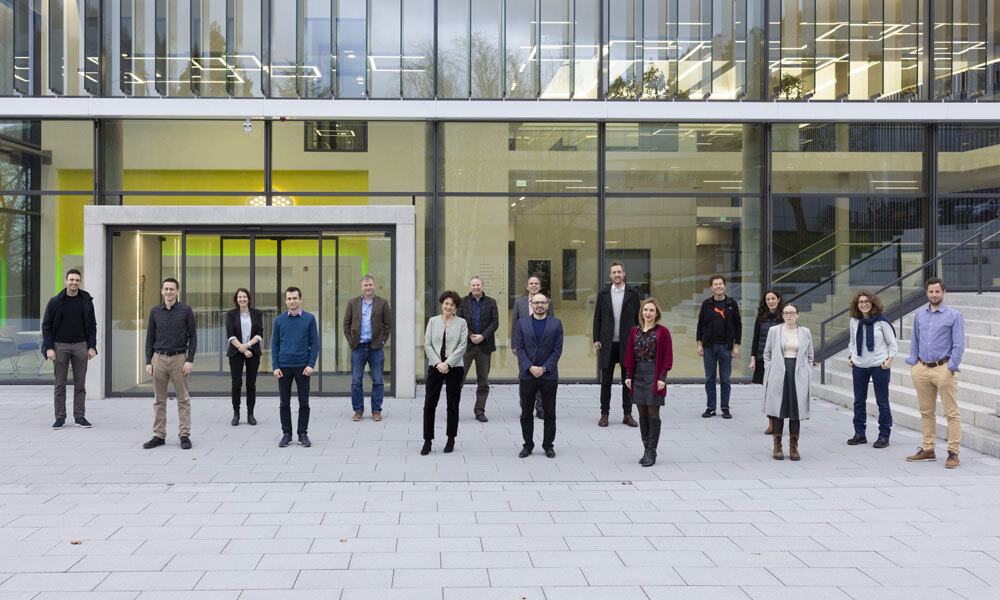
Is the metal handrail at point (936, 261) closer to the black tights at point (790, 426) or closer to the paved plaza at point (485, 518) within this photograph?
the paved plaza at point (485, 518)

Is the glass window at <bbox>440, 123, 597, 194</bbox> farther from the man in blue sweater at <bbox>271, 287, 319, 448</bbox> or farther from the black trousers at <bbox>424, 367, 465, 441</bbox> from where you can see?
the black trousers at <bbox>424, 367, 465, 441</bbox>

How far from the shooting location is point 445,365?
29.5 feet

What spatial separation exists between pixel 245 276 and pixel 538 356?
6.74 m

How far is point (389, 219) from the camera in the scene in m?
13.3

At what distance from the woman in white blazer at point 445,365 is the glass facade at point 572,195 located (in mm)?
5767

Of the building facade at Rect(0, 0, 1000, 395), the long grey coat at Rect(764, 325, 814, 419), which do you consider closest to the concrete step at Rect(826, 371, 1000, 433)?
the long grey coat at Rect(764, 325, 814, 419)

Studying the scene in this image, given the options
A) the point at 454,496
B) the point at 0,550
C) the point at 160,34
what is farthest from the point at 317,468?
the point at 160,34

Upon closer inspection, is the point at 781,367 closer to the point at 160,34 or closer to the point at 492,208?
the point at 492,208

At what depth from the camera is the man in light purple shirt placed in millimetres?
8641

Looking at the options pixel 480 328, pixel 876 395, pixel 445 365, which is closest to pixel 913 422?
pixel 876 395

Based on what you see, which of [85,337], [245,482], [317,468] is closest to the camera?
[245,482]

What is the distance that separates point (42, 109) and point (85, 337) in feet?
19.9

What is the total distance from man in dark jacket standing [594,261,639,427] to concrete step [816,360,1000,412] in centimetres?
306

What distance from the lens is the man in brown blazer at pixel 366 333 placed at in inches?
454
